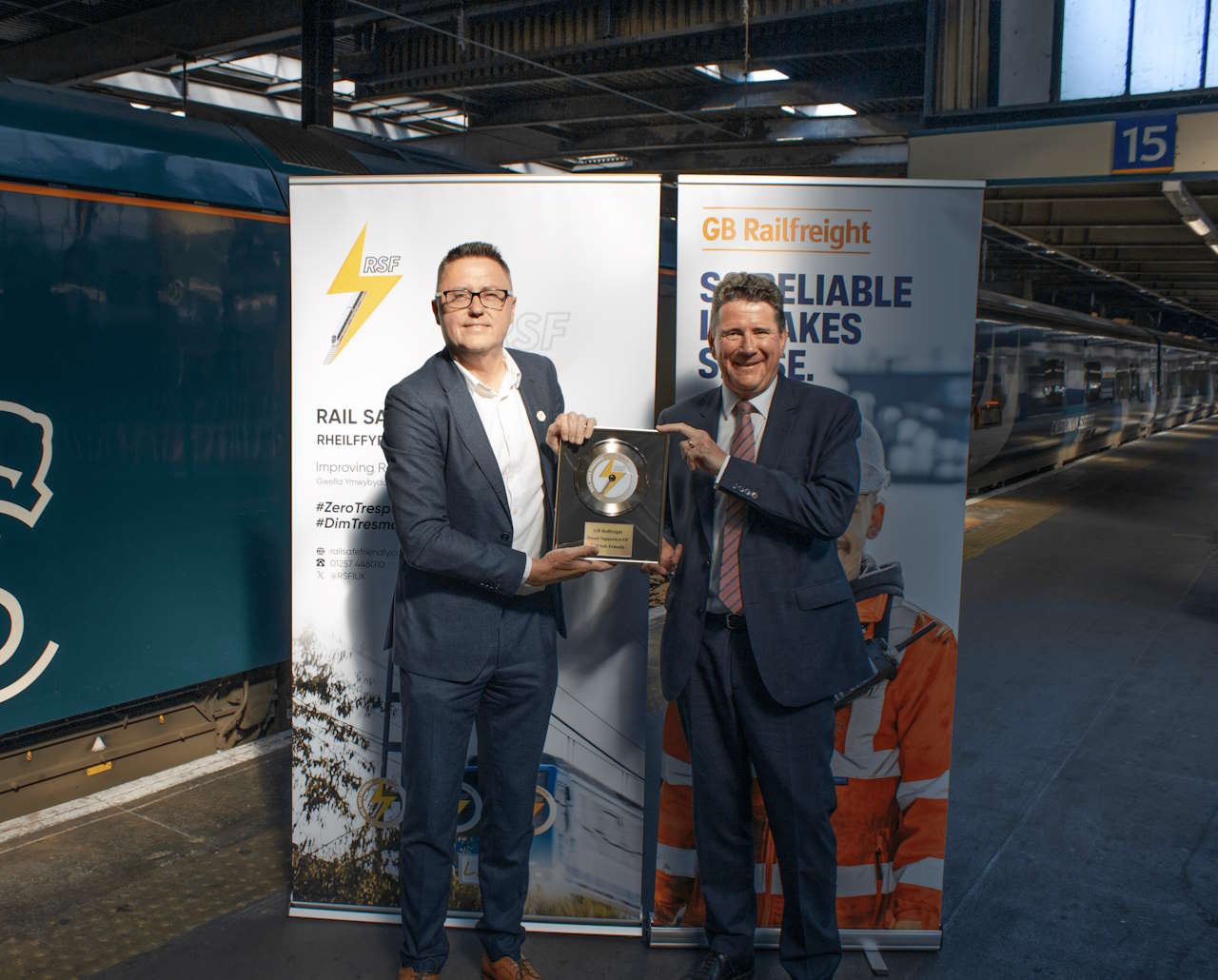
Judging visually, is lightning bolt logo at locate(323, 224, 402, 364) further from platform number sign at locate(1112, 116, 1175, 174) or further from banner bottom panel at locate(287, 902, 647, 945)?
platform number sign at locate(1112, 116, 1175, 174)

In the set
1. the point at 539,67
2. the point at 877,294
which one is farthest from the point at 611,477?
the point at 539,67

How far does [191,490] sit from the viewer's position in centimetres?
418

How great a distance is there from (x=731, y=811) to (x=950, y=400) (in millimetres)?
1250

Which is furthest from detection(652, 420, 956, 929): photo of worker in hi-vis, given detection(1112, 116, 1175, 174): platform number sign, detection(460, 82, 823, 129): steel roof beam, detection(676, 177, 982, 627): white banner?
detection(460, 82, 823, 129): steel roof beam

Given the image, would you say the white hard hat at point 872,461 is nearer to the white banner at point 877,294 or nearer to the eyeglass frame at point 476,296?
the white banner at point 877,294

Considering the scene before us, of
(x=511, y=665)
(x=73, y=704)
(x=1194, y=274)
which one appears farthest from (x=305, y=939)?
(x=1194, y=274)

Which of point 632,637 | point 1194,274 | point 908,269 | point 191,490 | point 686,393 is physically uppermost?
point 1194,274

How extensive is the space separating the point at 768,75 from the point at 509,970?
999cm

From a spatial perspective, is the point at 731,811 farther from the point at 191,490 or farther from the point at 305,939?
the point at 191,490

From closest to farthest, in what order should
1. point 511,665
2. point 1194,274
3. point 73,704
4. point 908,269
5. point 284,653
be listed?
point 511,665
point 908,269
point 73,704
point 284,653
point 1194,274

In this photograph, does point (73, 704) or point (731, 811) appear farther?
point (73, 704)

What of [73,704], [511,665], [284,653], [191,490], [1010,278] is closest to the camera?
[511,665]

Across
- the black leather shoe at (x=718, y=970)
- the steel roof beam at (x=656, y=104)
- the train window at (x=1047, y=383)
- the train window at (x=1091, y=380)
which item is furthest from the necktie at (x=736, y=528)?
the train window at (x=1091, y=380)

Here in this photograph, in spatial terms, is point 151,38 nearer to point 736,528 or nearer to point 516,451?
point 516,451
